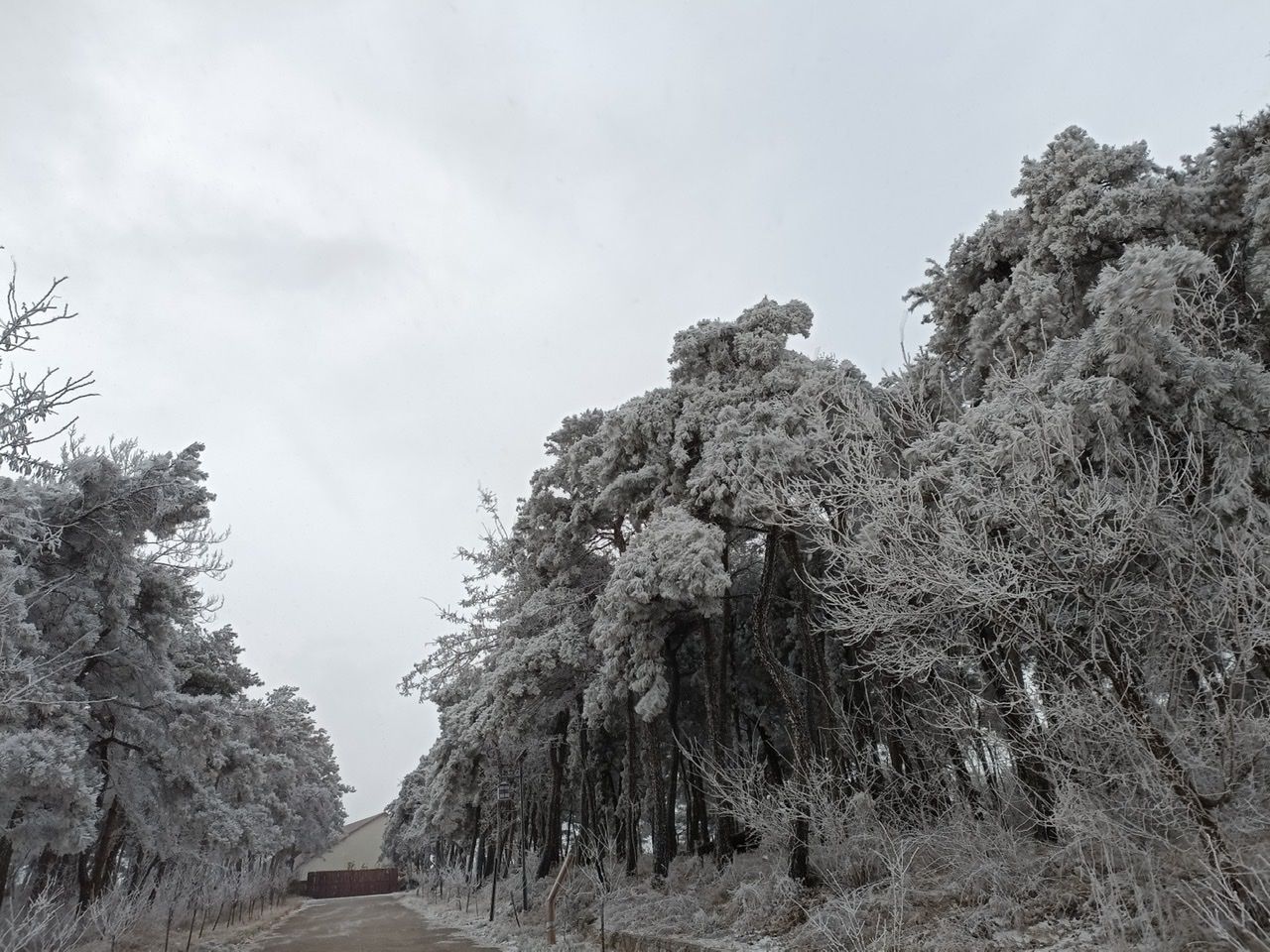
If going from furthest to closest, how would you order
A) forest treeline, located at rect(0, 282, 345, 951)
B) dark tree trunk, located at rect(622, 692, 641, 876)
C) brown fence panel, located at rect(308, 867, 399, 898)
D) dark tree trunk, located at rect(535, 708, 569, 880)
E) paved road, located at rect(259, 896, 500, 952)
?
brown fence panel, located at rect(308, 867, 399, 898), dark tree trunk, located at rect(535, 708, 569, 880), paved road, located at rect(259, 896, 500, 952), dark tree trunk, located at rect(622, 692, 641, 876), forest treeline, located at rect(0, 282, 345, 951)

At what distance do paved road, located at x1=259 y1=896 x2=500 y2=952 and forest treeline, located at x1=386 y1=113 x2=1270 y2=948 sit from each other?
393 cm

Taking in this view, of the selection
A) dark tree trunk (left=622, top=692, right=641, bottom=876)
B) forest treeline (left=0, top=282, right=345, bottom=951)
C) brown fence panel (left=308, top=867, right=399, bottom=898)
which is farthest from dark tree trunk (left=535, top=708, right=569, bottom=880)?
brown fence panel (left=308, top=867, right=399, bottom=898)

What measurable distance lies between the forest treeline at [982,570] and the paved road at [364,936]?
3.93 metres

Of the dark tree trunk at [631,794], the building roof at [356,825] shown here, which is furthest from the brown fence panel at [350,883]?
the dark tree trunk at [631,794]

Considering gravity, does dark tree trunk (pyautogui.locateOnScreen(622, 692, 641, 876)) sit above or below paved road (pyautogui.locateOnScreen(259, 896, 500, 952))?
above

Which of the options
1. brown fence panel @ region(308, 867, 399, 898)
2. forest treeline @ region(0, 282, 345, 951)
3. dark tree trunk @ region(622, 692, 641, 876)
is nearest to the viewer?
forest treeline @ region(0, 282, 345, 951)

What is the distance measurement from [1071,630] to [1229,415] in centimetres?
335

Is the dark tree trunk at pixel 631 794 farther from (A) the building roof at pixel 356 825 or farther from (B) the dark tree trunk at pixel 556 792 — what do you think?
(A) the building roof at pixel 356 825

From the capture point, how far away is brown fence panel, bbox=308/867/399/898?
224 feet

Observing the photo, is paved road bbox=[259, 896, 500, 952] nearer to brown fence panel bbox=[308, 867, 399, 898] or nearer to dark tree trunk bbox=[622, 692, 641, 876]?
dark tree trunk bbox=[622, 692, 641, 876]

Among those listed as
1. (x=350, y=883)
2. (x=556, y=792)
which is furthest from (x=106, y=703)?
(x=350, y=883)

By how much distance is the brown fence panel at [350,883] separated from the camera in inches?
2682

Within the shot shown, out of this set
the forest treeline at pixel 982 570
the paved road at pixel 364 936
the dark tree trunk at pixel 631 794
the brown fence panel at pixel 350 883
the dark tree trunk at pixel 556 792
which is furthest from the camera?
the brown fence panel at pixel 350 883

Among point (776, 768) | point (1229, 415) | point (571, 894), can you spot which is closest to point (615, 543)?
point (776, 768)
